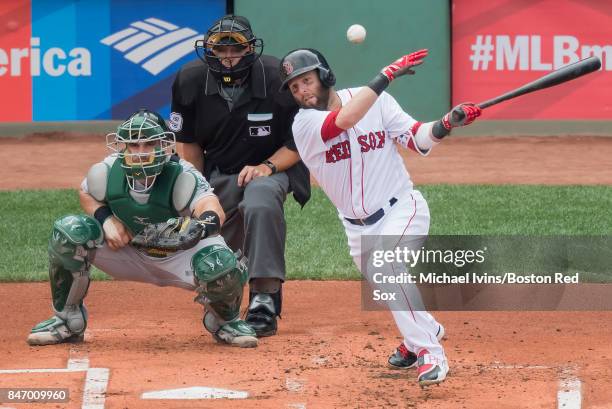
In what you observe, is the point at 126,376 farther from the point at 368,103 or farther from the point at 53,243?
the point at 368,103

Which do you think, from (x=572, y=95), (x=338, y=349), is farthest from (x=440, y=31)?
(x=338, y=349)

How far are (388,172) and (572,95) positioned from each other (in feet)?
35.5

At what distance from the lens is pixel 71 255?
692cm

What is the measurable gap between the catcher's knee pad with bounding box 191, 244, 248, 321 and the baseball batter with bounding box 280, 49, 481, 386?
2.44 ft

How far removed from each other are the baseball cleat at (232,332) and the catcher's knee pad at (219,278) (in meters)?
0.06

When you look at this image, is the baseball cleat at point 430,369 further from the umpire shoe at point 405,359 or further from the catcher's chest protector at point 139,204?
the catcher's chest protector at point 139,204

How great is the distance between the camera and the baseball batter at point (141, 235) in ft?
22.7

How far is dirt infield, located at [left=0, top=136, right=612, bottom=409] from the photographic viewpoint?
594 centimetres

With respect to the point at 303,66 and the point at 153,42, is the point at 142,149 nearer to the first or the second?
the point at 303,66

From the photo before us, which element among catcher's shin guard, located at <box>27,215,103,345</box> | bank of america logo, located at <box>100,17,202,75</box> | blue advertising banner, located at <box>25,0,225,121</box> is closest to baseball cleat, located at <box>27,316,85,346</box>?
catcher's shin guard, located at <box>27,215,103,345</box>

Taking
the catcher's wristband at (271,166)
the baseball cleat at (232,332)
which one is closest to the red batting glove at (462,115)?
the baseball cleat at (232,332)

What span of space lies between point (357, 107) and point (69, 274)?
200cm

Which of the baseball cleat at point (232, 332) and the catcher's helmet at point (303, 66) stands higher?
the catcher's helmet at point (303, 66)

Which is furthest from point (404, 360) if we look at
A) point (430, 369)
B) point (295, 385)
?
point (295, 385)
